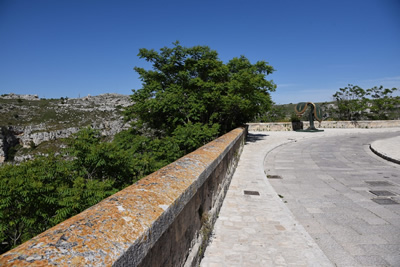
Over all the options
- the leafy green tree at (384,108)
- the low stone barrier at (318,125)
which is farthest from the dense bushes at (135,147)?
the leafy green tree at (384,108)

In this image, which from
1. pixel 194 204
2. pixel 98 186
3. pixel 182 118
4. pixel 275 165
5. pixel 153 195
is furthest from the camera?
pixel 182 118

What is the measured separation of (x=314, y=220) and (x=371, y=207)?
1.76 m

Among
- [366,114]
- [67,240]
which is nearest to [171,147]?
[67,240]

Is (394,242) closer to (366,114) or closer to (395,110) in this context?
(366,114)

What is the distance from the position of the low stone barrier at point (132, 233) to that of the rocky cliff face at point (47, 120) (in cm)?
4504

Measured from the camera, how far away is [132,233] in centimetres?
146

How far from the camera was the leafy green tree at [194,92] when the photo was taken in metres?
16.8

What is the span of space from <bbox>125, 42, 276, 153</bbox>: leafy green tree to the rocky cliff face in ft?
90.7

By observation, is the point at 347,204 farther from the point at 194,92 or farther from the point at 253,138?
the point at 253,138

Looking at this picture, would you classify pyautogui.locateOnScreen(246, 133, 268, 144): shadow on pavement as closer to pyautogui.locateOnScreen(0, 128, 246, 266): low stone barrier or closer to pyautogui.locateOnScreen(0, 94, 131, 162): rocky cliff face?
pyautogui.locateOnScreen(0, 128, 246, 266): low stone barrier

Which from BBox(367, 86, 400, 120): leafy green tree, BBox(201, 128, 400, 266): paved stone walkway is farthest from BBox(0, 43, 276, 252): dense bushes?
BBox(367, 86, 400, 120): leafy green tree

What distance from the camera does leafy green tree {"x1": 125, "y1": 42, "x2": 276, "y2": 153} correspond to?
16.8 meters

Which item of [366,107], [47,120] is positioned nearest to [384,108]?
[366,107]

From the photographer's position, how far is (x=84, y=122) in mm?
63781
